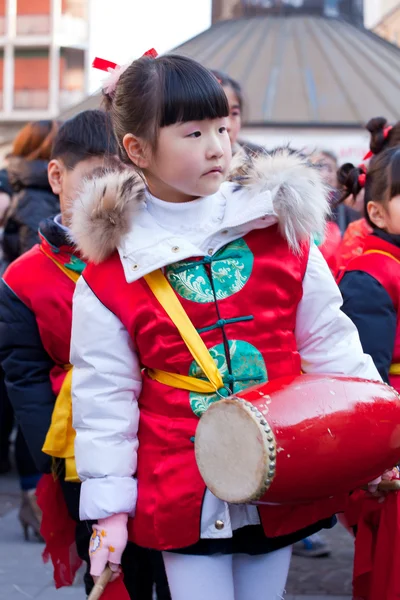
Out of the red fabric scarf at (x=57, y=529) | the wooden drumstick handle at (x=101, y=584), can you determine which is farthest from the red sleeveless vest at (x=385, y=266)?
the wooden drumstick handle at (x=101, y=584)

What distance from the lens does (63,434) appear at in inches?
108

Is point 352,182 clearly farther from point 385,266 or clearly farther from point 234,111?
point 234,111

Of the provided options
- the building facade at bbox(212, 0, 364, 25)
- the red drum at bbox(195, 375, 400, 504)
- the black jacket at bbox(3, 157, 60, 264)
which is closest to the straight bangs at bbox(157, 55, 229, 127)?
the red drum at bbox(195, 375, 400, 504)

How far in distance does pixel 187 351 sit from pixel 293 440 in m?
0.33

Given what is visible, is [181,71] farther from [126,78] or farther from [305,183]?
[305,183]

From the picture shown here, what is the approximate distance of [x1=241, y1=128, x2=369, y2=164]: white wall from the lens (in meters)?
15.4

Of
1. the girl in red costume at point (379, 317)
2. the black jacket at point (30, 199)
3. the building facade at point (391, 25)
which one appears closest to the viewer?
the girl in red costume at point (379, 317)

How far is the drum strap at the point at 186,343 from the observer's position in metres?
2.15

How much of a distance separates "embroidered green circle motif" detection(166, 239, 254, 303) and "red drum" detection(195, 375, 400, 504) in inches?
9.8

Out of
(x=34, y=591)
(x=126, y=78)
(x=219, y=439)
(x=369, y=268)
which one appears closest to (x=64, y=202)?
(x=126, y=78)

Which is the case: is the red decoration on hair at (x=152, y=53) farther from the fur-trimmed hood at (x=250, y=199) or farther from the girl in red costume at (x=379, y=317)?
the girl in red costume at (x=379, y=317)

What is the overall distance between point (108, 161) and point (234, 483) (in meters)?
1.04

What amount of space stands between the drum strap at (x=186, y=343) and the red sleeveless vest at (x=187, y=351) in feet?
0.05

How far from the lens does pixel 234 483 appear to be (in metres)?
1.99
